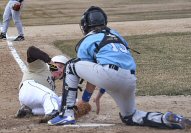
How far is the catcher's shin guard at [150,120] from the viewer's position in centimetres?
636

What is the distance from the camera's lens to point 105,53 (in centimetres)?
641

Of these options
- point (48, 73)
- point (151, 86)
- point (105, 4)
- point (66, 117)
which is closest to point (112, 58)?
point (66, 117)

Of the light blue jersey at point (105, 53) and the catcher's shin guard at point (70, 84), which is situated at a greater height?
the light blue jersey at point (105, 53)

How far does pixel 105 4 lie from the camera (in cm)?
2945

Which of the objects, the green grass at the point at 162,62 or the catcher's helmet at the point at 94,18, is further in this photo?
the green grass at the point at 162,62

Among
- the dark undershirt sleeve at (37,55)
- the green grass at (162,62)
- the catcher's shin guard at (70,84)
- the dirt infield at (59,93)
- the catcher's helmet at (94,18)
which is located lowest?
the green grass at (162,62)

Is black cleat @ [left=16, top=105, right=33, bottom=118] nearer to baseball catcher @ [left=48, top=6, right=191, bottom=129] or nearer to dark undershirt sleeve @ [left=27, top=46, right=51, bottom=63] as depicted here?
dark undershirt sleeve @ [left=27, top=46, right=51, bottom=63]

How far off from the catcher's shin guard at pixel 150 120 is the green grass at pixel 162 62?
226 centimetres

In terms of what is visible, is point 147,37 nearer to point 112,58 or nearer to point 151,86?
point 151,86

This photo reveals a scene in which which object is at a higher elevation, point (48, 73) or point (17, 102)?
point (48, 73)

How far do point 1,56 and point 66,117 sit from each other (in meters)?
6.88

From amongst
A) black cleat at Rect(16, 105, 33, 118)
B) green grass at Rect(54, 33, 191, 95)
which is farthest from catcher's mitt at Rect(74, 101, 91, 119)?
green grass at Rect(54, 33, 191, 95)

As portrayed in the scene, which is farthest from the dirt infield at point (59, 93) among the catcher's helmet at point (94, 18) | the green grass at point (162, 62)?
the catcher's helmet at point (94, 18)

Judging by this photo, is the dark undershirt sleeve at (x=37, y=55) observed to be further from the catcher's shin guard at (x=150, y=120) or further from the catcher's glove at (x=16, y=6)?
the catcher's glove at (x=16, y=6)
